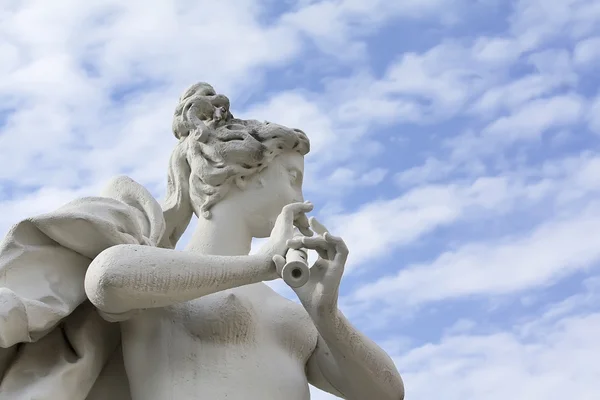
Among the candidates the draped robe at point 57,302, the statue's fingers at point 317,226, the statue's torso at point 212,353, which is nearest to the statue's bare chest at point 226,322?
the statue's torso at point 212,353

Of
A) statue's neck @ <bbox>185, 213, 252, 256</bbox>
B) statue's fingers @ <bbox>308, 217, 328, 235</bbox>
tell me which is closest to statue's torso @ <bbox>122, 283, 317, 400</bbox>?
statue's neck @ <bbox>185, 213, 252, 256</bbox>

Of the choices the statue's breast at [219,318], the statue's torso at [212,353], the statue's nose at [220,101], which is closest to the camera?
the statue's torso at [212,353]

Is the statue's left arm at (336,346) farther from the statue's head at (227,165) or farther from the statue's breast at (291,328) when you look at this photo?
the statue's head at (227,165)

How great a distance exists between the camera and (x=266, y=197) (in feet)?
19.9

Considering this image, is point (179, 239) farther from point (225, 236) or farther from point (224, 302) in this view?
point (224, 302)

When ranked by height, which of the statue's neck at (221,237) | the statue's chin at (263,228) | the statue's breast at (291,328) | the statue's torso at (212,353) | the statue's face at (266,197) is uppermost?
the statue's face at (266,197)

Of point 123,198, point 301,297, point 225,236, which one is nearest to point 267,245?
point 301,297

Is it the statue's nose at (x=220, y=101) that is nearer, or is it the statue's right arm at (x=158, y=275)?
the statue's right arm at (x=158, y=275)

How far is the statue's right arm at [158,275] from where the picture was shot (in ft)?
16.4

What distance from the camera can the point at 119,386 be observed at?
5.71 m

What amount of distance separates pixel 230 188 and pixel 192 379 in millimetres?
1234

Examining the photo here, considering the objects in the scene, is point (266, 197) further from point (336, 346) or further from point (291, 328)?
point (336, 346)

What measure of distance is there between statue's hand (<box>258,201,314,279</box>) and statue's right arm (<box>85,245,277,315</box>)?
0.21 ft

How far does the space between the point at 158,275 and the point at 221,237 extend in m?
0.95
